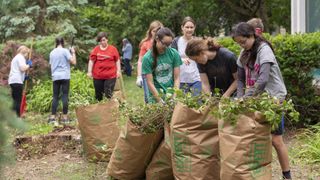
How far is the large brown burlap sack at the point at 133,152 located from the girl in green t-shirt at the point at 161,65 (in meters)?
0.71

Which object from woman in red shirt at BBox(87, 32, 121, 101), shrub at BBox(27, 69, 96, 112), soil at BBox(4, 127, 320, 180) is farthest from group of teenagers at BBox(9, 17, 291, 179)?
shrub at BBox(27, 69, 96, 112)

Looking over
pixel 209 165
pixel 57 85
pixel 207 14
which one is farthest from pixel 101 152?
pixel 207 14

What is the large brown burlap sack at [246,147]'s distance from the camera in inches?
170

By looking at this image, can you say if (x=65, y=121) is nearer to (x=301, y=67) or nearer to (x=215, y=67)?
(x=301, y=67)

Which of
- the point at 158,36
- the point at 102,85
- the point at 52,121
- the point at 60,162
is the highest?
the point at 158,36

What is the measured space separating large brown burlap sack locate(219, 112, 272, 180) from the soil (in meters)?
1.25

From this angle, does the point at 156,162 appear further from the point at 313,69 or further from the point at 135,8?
the point at 135,8

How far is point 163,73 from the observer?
6355mm

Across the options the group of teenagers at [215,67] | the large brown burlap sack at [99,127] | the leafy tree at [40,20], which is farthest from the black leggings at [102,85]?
the leafy tree at [40,20]

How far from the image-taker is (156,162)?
5.42m

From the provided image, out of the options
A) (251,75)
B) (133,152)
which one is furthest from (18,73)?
(251,75)

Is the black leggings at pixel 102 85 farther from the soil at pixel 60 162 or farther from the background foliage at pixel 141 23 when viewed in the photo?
the background foliage at pixel 141 23

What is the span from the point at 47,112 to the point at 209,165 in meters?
7.84

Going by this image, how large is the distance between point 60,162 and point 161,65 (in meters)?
1.81
